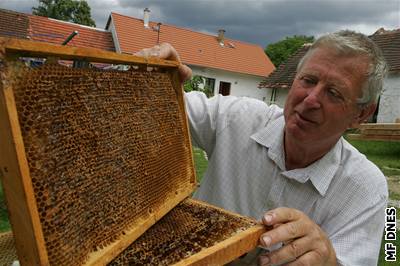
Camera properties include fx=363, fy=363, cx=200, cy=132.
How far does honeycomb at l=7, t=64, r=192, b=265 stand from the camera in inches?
44.8

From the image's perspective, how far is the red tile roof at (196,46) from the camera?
2455 centimetres

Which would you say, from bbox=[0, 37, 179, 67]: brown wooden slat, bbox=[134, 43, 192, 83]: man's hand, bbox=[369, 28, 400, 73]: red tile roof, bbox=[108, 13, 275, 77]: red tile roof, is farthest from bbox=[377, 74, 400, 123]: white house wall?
bbox=[0, 37, 179, 67]: brown wooden slat

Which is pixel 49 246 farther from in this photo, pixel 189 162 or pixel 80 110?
pixel 189 162

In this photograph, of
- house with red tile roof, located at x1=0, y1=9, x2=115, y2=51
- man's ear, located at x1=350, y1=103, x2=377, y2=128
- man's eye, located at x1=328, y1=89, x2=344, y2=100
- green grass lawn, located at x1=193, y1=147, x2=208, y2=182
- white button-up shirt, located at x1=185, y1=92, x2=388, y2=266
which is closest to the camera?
white button-up shirt, located at x1=185, y1=92, x2=388, y2=266

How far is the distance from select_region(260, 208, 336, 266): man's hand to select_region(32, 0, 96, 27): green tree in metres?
45.7

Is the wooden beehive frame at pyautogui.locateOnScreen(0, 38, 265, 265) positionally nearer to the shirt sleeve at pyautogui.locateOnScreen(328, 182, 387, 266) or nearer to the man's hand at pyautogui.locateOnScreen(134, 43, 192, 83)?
the man's hand at pyautogui.locateOnScreen(134, 43, 192, 83)

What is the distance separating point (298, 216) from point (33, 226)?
41.8 inches

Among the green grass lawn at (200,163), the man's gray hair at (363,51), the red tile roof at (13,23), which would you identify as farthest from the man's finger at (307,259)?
the red tile roof at (13,23)

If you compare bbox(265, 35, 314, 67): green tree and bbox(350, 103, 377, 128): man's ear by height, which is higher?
bbox(350, 103, 377, 128): man's ear

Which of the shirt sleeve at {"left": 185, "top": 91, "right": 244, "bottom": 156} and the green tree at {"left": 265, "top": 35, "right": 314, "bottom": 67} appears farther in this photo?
the green tree at {"left": 265, "top": 35, "right": 314, "bottom": 67}

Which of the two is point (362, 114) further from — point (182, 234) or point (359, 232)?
point (182, 234)

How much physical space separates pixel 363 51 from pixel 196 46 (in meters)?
26.3

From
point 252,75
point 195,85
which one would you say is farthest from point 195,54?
point 195,85

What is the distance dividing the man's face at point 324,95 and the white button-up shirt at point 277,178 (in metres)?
0.23
